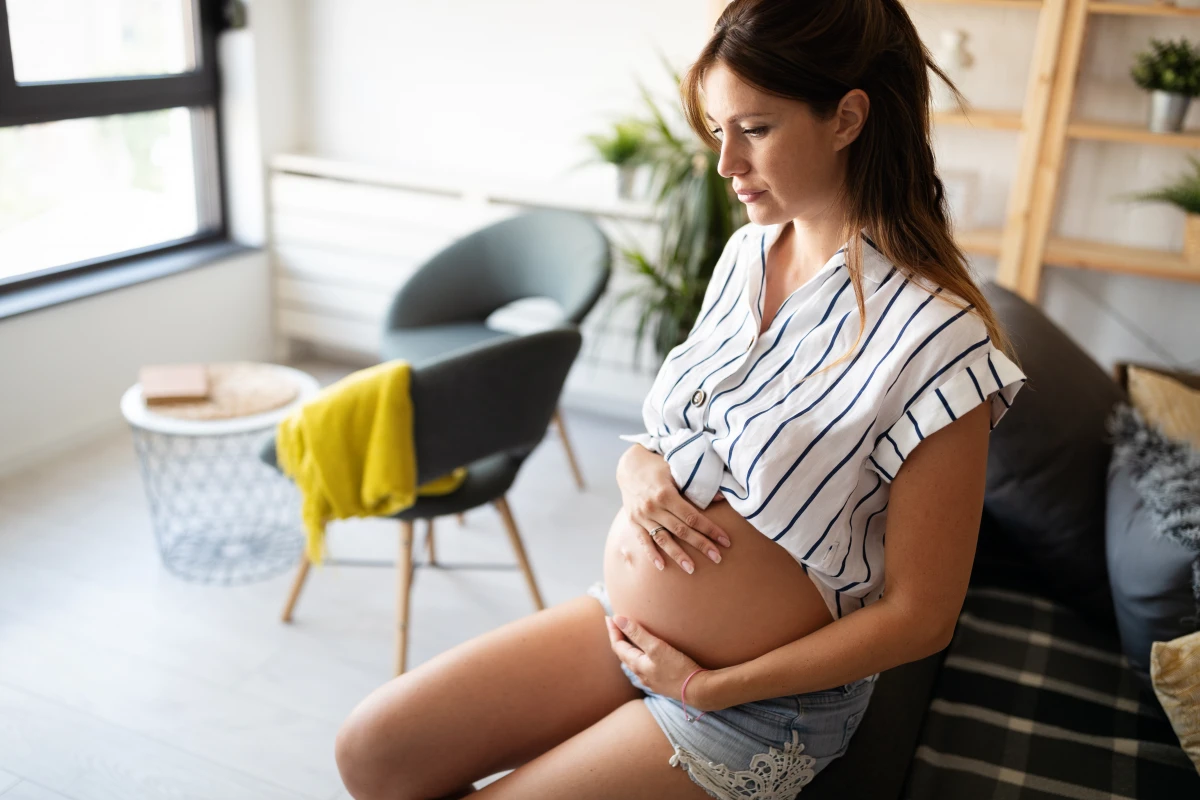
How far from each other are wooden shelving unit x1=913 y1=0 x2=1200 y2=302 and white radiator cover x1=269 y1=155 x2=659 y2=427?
0.95 metres

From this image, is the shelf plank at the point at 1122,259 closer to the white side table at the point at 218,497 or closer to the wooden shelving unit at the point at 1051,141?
the wooden shelving unit at the point at 1051,141

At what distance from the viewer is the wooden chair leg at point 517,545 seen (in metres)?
2.08

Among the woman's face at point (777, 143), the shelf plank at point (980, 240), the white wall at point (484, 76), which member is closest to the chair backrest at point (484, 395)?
the woman's face at point (777, 143)

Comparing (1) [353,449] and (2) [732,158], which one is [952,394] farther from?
(1) [353,449]

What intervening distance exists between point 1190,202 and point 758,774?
86.9 inches

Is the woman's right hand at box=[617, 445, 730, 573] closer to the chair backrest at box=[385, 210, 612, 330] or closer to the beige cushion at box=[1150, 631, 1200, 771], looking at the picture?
the beige cushion at box=[1150, 631, 1200, 771]

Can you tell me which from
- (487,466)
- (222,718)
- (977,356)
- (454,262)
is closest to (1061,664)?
(977,356)

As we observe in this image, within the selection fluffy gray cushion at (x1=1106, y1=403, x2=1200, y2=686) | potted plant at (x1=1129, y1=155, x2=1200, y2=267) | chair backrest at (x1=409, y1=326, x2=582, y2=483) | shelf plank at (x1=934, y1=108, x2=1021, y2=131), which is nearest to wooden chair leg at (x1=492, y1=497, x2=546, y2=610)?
chair backrest at (x1=409, y1=326, x2=582, y2=483)

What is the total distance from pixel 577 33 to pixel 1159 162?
169cm

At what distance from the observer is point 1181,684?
1288 mm

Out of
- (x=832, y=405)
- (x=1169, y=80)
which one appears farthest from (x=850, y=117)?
(x=1169, y=80)

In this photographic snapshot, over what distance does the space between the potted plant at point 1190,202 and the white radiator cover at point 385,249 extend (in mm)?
1331

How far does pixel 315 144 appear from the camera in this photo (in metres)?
3.66

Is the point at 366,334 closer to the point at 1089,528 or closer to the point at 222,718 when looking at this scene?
the point at 222,718
